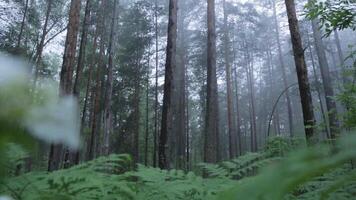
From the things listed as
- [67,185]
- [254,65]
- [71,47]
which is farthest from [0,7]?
[254,65]

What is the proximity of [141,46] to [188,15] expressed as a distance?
9315 mm

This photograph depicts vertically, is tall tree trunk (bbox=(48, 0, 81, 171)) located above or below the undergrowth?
above

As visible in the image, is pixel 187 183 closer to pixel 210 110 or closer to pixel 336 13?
pixel 336 13

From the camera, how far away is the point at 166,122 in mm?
8219

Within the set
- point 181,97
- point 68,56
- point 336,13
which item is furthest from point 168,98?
point 181,97

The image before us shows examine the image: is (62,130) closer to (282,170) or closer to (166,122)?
(282,170)

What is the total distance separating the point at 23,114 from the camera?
1.42 feet

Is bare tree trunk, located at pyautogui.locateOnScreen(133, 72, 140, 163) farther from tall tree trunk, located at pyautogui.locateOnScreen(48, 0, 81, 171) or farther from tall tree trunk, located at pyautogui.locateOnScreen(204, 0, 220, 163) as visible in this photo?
tall tree trunk, located at pyautogui.locateOnScreen(204, 0, 220, 163)

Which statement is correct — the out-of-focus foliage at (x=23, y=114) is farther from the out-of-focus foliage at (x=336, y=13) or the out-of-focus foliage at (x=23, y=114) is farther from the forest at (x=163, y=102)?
the out-of-focus foliage at (x=336, y=13)

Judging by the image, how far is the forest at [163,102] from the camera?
17.2 inches

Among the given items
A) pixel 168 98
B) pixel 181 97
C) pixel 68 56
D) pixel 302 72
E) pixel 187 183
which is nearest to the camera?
pixel 187 183

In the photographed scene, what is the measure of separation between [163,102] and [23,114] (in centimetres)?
804

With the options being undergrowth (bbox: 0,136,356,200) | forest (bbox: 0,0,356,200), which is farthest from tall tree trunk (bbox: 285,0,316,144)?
undergrowth (bbox: 0,136,356,200)

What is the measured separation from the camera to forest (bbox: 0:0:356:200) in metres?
0.44
